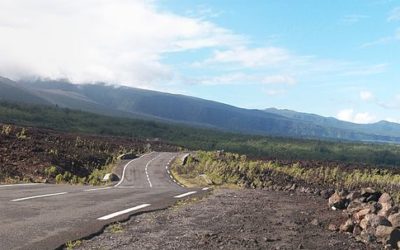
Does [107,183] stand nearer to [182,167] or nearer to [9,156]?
[9,156]

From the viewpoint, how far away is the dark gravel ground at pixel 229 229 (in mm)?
8680

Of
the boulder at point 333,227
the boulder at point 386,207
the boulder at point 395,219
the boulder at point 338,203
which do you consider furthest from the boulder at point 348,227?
the boulder at point 338,203

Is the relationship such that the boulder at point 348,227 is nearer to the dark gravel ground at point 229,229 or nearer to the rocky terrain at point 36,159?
the dark gravel ground at point 229,229

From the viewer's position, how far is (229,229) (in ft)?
33.3

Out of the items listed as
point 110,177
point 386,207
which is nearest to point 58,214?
point 386,207

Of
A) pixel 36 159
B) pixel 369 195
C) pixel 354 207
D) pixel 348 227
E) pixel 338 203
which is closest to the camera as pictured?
pixel 348 227

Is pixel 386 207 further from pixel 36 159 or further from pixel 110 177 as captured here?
Result: pixel 110 177

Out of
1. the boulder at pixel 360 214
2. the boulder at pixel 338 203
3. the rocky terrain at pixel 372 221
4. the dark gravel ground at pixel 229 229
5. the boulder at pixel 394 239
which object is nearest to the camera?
the dark gravel ground at pixel 229 229

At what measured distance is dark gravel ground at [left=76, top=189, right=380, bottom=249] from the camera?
8680 millimetres

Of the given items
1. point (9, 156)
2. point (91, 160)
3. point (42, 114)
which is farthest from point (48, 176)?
point (42, 114)

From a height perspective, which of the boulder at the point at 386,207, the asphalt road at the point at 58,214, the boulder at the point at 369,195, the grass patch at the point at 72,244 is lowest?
the asphalt road at the point at 58,214

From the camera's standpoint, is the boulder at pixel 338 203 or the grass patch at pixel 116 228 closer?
the grass patch at pixel 116 228

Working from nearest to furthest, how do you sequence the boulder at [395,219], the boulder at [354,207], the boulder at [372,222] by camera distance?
the boulder at [372,222], the boulder at [395,219], the boulder at [354,207]

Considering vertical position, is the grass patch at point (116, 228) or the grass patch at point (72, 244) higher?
the grass patch at point (72, 244)
